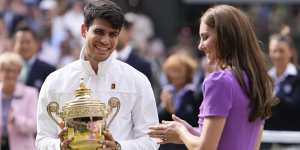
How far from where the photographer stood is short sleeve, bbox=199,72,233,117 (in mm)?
5262

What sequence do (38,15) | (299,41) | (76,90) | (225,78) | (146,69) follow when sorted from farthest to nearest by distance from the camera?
(299,41) → (38,15) → (146,69) → (76,90) → (225,78)

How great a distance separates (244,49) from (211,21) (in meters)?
0.22

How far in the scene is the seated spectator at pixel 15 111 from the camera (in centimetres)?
908

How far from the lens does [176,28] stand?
18047mm

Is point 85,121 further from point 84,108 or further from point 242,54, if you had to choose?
point 242,54

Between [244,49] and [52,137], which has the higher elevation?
[244,49]

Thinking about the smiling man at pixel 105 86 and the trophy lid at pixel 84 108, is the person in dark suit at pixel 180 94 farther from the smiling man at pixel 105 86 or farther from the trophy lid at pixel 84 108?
the trophy lid at pixel 84 108

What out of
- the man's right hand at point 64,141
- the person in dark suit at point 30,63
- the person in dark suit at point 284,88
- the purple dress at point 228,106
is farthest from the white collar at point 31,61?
the purple dress at point 228,106

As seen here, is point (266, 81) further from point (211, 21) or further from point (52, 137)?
point (52, 137)

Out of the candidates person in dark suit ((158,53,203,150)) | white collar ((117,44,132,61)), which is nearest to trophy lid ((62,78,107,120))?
person in dark suit ((158,53,203,150))

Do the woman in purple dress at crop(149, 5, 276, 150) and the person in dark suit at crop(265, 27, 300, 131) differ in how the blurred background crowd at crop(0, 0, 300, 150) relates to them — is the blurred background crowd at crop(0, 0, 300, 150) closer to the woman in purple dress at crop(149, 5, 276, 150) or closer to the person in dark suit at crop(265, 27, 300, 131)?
the person in dark suit at crop(265, 27, 300, 131)

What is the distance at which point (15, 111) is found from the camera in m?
9.22

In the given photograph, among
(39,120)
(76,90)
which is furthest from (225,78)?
(39,120)

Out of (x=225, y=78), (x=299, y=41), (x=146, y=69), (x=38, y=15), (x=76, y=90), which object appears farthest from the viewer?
(x=299, y=41)
